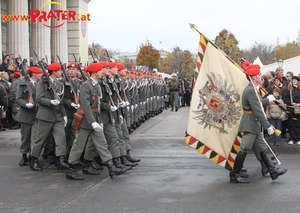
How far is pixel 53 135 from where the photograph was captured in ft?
31.2

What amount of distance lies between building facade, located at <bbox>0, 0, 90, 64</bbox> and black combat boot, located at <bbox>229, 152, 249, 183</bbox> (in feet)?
43.2

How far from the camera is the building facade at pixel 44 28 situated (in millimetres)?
23781

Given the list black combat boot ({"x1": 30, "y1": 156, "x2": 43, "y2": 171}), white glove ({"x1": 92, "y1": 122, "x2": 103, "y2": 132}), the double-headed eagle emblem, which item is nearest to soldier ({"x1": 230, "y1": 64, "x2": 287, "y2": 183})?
the double-headed eagle emblem

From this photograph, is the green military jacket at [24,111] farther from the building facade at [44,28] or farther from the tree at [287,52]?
the tree at [287,52]

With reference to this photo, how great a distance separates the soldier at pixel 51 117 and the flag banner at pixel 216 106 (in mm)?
2229

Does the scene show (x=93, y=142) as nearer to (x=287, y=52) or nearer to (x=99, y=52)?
(x=99, y=52)

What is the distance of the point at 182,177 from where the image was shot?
29.0 ft

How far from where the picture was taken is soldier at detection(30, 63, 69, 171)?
9406 millimetres

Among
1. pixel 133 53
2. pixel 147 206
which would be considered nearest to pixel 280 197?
pixel 147 206

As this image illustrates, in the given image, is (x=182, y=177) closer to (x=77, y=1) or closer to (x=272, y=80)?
(x=272, y=80)

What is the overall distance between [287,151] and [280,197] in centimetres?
483

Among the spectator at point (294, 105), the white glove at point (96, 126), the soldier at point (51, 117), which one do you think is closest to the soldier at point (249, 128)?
the white glove at point (96, 126)

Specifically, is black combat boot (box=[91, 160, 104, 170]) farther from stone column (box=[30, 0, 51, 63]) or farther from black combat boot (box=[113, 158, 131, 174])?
stone column (box=[30, 0, 51, 63])

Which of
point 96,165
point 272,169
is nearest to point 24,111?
point 96,165
